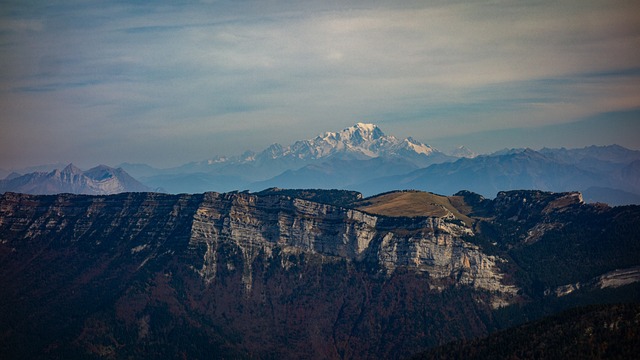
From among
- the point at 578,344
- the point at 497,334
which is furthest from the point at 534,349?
the point at 497,334

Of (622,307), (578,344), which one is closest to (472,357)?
(578,344)

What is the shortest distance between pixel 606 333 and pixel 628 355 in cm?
1160

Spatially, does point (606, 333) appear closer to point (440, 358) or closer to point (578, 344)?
point (578, 344)

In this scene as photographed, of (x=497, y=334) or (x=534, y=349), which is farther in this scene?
(x=497, y=334)

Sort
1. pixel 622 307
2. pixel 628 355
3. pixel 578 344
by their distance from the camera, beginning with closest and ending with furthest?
1. pixel 628 355
2. pixel 578 344
3. pixel 622 307

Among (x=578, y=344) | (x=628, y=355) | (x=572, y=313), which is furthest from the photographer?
(x=572, y=313)

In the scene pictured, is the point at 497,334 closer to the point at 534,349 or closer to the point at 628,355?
the point at 534,349

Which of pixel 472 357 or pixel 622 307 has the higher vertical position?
pixel 622 307

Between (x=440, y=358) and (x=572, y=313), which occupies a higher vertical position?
(x=572, y=313)

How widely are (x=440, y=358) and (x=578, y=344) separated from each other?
39990 mm

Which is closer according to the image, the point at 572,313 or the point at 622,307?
the point at 622,307

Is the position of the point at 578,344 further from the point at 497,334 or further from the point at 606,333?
the point at 497,334

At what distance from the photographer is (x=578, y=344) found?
15925cm

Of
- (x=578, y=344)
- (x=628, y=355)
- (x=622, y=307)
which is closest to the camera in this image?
(x=628, y=355)
